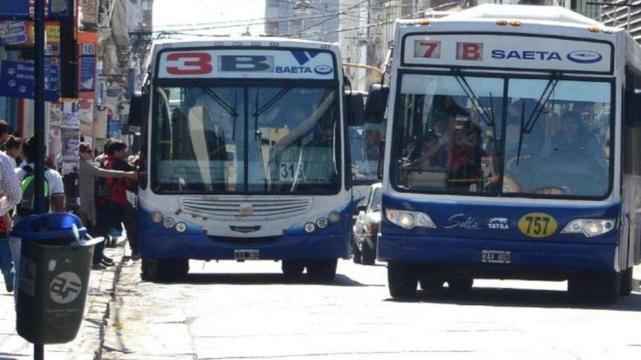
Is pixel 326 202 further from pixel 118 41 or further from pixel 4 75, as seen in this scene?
pixel 118 41

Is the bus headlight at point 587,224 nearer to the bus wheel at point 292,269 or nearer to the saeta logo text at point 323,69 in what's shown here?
the saeta logo text at point 323,69

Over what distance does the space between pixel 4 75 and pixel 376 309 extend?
4.29 meters

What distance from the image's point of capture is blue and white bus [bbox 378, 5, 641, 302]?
17391 millimetres

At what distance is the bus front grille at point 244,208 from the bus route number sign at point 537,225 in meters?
4.46

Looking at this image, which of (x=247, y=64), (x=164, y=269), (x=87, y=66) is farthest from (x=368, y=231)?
(x=247, y=64)

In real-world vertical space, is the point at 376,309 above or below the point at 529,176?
below

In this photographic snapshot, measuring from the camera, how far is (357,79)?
108 metres

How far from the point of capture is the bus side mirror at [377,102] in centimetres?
1758

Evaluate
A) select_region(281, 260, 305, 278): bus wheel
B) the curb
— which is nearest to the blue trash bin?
the curb

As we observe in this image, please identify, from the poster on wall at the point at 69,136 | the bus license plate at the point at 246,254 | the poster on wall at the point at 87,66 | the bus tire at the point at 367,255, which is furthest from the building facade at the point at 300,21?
the bus license plate at the point at 246,254

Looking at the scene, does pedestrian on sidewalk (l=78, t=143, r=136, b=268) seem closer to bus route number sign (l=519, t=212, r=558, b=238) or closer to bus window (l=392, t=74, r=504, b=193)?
bus window (l=392, t=74, r=504, b=193)

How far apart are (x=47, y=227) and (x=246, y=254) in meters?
11.2

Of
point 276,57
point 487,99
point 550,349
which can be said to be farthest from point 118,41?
point 550,349

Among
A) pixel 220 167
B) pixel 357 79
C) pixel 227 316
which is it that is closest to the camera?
pixel 227 316
